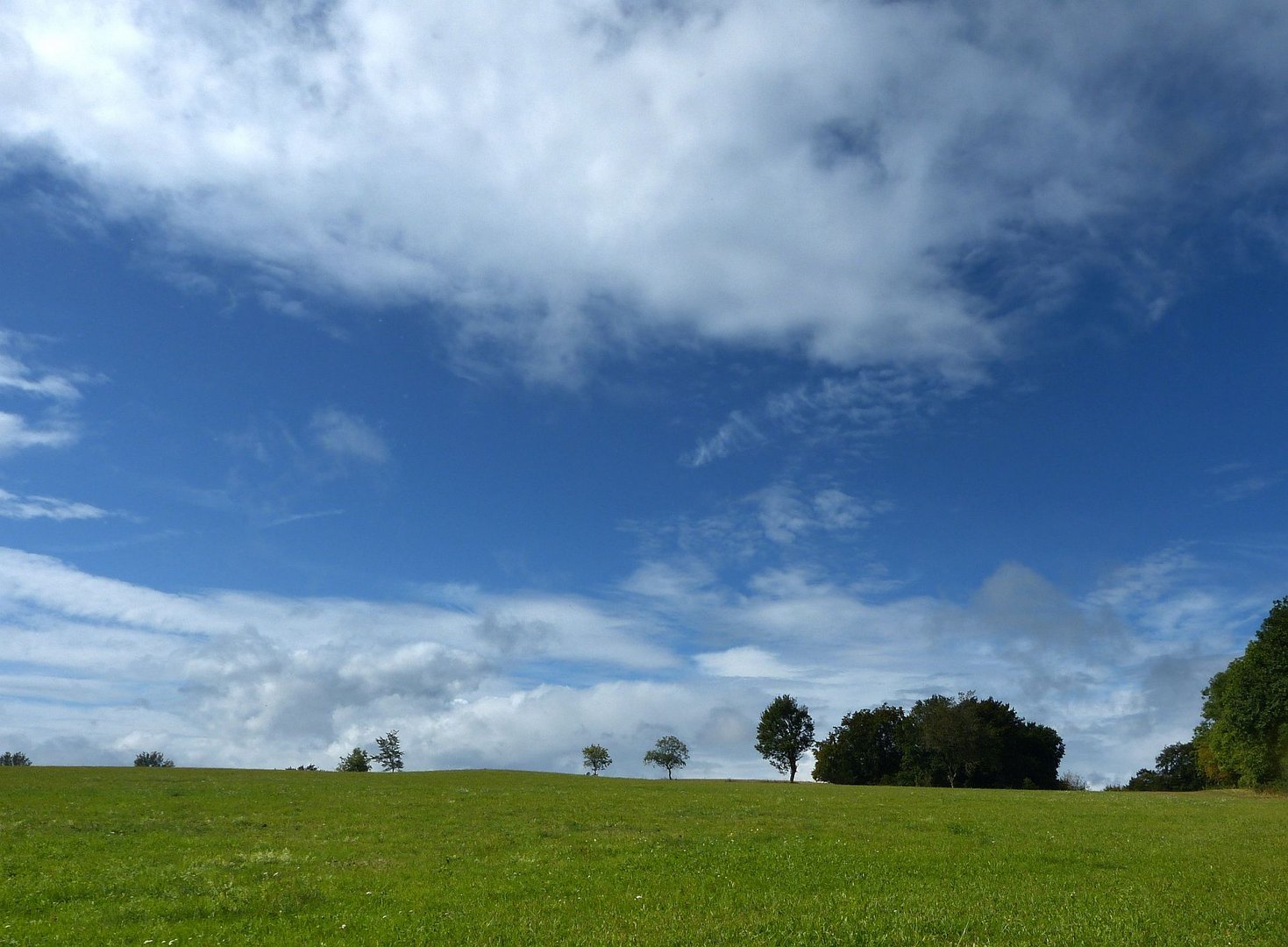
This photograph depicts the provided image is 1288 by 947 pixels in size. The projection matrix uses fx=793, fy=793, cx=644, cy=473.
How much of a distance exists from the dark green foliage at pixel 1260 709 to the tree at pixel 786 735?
202ft

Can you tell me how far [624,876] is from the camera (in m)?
23.3

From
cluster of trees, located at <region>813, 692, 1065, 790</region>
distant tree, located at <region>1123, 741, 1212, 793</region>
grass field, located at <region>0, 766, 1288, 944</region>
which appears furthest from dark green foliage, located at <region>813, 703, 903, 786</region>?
grass field, located at <region>0, 766, 1288, 944</region>

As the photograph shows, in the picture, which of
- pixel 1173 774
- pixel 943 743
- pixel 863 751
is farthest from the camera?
pixel 1173 774

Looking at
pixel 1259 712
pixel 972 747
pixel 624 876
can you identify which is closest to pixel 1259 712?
pixel 1259 712

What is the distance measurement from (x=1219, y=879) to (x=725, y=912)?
54.8ft

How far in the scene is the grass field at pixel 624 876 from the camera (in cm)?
1712

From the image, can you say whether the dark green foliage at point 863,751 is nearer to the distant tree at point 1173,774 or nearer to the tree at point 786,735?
the tree at point 786,735

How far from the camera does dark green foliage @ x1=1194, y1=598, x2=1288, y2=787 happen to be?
79938 mm

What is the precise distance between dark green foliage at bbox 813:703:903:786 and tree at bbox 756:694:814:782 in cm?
334

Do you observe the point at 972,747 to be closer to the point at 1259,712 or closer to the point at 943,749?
the point at 943,749

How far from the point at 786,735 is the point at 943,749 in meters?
27.6

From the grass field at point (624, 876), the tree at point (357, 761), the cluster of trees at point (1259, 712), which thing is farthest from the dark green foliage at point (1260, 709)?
the tree at point (357, 761)

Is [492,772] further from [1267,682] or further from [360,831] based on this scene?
[1267,682]

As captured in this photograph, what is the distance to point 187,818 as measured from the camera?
127ft
